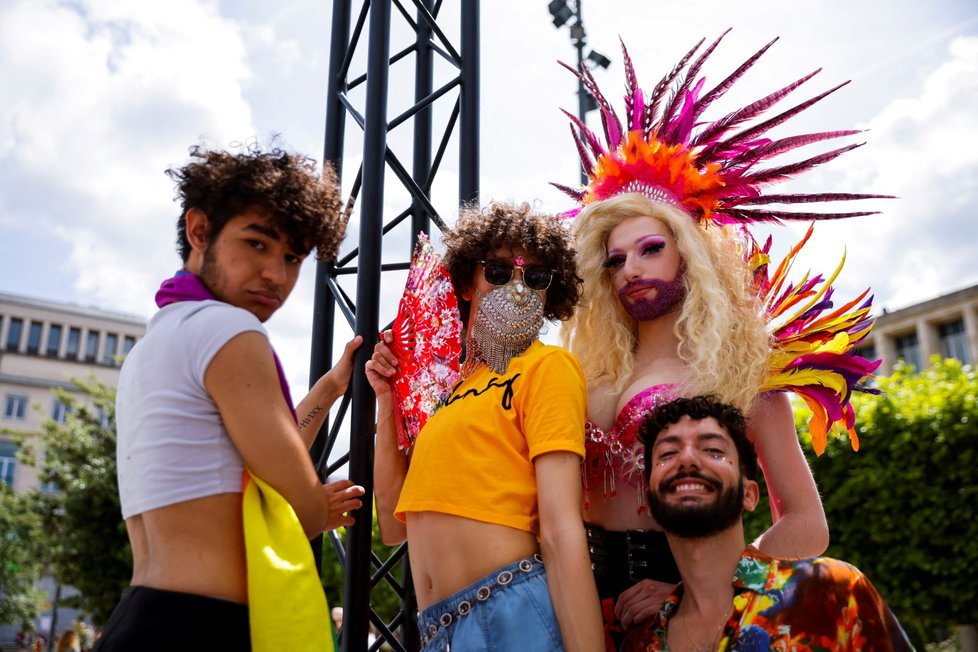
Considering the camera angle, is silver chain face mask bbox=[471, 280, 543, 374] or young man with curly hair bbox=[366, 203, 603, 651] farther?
silver chain face mask bbox=[471, 280, 543, 374]

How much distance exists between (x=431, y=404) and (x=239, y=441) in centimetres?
90

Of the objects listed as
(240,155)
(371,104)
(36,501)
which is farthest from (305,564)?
(36,501)

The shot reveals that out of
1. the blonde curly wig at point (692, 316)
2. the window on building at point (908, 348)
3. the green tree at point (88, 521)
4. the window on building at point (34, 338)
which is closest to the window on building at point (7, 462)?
the window on building at point (34, 338)

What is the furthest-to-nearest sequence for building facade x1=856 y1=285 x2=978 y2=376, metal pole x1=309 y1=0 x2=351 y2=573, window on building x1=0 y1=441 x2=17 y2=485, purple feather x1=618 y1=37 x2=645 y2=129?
window on building x1=0 y1=441 x2=17 y2=485 < building facade x1=856 y1=285 x2=978 y2=376 < metal pole x1=309 y1=0 x2=351 y2=573 < purple feather x1=618 y1=37 x2=645 y2=129

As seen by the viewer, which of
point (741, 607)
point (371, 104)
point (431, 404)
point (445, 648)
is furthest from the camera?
point (371, 104)

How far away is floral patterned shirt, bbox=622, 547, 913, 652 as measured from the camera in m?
1.73

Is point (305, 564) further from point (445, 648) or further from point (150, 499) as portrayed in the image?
point (445, 648)

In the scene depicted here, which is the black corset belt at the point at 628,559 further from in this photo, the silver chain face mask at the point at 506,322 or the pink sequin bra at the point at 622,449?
the silver chain face mask at the point at 506,322

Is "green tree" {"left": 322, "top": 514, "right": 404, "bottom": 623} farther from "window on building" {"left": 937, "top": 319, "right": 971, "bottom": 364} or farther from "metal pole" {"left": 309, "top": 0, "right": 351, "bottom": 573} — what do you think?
"window on building" {"left": 937, "top": 319, "right": 971, "bottom": 364}

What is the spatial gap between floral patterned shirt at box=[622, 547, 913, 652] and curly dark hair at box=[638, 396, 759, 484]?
0.30 m

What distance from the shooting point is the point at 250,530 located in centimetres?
165

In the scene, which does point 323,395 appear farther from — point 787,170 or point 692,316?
point 787,170

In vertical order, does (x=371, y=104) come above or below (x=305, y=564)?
above

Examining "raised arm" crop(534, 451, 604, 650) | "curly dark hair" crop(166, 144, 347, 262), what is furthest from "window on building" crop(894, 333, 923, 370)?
"curly dark hair" crop(166, 144, 347, 262)
